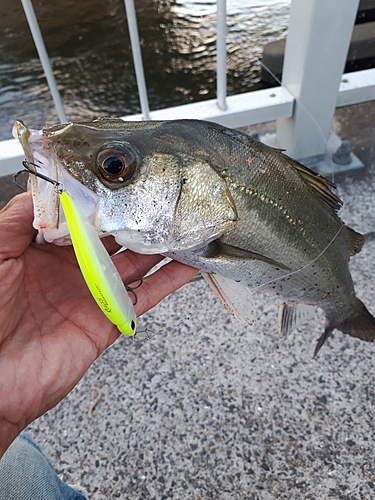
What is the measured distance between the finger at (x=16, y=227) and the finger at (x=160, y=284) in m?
0.44

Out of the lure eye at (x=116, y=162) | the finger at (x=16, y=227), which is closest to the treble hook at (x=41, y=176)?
the lure eye at (x=116, y=162)

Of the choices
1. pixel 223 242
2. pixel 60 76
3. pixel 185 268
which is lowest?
pixel 60 76

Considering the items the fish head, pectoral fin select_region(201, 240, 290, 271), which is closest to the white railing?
the fish head

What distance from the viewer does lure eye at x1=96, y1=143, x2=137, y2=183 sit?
1.14m

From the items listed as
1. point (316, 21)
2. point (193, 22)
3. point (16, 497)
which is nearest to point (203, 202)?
point (16, 497)

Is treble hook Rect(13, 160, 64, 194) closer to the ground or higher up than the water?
higher up

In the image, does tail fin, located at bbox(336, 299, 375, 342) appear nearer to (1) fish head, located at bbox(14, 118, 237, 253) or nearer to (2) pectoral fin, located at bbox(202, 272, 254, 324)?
(2) pectoral fin, located at bbox(202, 272, 254, 324)

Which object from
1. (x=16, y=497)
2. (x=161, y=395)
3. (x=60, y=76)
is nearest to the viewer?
(x=16, y=497)

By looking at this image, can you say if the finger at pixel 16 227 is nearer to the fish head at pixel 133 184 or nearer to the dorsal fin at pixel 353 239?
the fish head at pixel 133 184

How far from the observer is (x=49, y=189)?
1.15 m

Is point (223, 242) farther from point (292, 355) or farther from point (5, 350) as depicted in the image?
point (292, 355)

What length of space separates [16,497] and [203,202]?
111 cm

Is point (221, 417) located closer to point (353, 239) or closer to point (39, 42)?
point (353, 239)

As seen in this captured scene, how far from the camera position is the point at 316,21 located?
2363 mm
